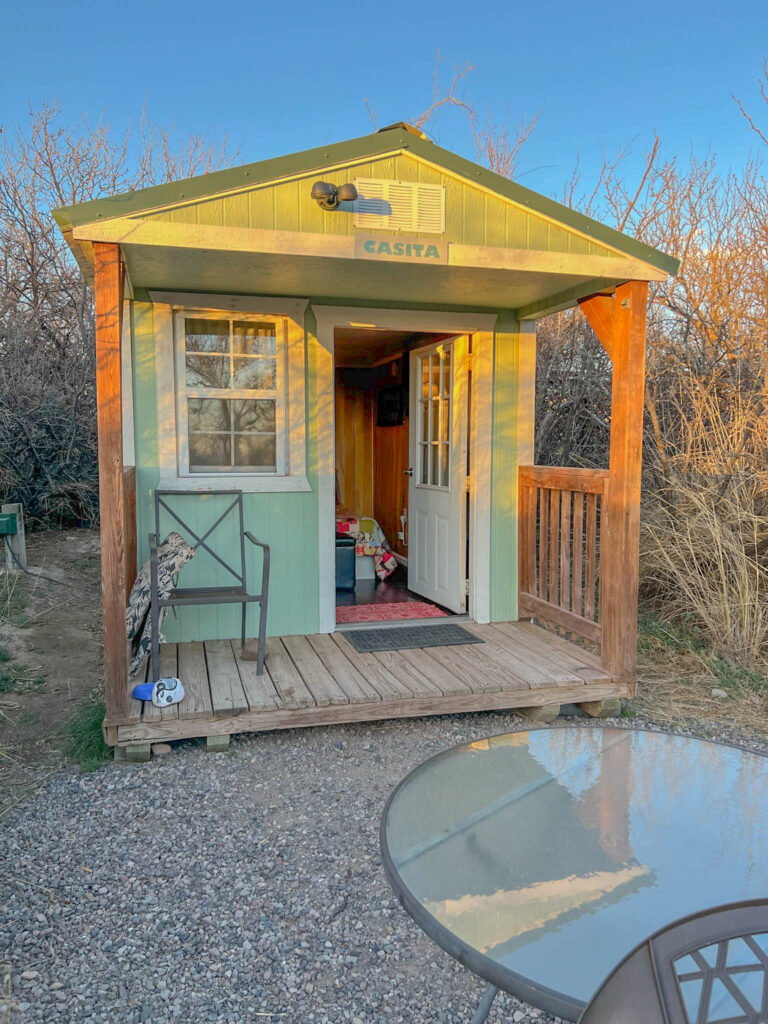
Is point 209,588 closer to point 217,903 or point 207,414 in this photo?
point 207,414

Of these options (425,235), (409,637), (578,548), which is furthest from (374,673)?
(425,235)

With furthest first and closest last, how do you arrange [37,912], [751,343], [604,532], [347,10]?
[347,10], [751,343], [604,532], [37,912]

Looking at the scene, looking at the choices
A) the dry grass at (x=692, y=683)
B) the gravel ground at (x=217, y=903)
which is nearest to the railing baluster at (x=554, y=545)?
the dry grass at (x=692, y=683)

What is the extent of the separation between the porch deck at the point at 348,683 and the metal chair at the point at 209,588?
0.22m

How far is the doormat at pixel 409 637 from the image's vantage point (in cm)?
438

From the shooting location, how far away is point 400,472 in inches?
279

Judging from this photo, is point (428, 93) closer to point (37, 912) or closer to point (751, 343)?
point (751, 343)

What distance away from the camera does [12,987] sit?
6.33 feet

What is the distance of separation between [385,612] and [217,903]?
10.1 ft

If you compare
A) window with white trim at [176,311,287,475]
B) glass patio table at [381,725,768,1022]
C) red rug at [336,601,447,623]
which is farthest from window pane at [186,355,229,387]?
glass patio table at [381,725,768,1022]

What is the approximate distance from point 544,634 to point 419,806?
2.86 metres

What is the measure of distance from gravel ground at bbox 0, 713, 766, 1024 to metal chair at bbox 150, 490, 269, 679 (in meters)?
0.60

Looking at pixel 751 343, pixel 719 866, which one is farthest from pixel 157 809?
pixel 751 343

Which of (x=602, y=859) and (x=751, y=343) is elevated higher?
(x=751, y=343)
